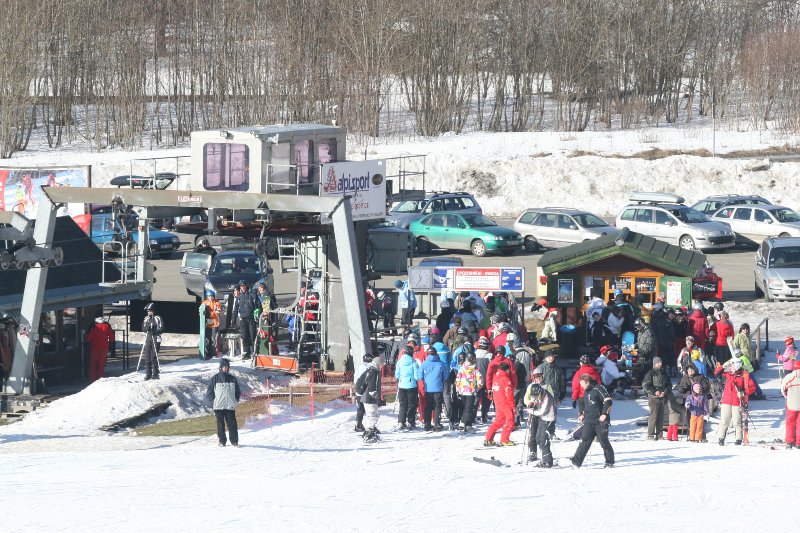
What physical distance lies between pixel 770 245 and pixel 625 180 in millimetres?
21923

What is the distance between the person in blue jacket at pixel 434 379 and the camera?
1956 cm

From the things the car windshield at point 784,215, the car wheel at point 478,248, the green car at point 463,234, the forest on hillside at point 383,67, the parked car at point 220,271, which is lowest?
the parked car at point 220,271

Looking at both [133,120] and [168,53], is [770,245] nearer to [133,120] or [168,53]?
[133,120]

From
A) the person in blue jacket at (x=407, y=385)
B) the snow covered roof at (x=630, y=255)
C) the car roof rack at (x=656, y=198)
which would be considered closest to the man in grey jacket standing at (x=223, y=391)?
the person in blue jacket at (x=407, y=385)

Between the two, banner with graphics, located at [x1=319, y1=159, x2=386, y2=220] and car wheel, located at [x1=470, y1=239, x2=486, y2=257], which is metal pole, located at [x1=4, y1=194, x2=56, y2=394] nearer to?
banner with graphics, located at [x1=319, y1=159, x2=386, y2=220]

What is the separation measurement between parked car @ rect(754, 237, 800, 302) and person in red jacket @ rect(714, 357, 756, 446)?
40.9 feet

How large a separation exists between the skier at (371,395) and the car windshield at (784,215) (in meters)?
24.4

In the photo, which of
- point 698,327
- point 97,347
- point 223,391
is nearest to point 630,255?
point 698,327

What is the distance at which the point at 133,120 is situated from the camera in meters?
64.8

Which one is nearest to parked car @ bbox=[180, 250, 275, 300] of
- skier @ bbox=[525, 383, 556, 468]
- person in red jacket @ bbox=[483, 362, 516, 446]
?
person in red jacket @ bbox=[483, 362, 516, 446]

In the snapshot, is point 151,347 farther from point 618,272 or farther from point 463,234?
point 463,234

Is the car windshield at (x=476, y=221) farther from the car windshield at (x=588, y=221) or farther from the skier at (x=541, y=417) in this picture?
the skier at (x=541, y=417)

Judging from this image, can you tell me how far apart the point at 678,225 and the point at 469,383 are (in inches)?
864

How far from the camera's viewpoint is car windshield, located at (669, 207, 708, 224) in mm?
40062
